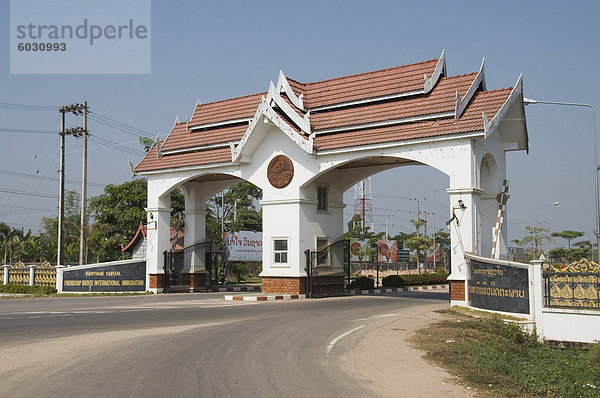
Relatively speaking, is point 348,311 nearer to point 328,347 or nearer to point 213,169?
point 328,347

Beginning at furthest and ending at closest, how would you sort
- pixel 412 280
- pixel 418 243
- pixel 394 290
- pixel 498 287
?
pixel 418 243 → pixel 412 280 → pixel 394 290 → pixel 498 287

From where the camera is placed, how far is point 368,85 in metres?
23.9

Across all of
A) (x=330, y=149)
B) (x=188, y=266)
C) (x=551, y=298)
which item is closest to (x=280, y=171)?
(x=330, y=149)

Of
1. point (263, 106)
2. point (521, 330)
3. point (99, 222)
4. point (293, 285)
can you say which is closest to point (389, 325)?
point (521, 330)

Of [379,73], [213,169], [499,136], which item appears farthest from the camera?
[213,169]

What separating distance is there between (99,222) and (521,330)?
3518 cm

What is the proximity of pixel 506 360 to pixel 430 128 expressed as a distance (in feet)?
38.0

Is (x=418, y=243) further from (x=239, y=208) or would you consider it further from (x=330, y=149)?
(x=330, y=149)

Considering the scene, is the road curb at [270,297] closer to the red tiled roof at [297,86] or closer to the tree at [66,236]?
the red tiled roof at [297,86]

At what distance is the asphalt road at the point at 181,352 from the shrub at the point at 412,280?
49.4ft

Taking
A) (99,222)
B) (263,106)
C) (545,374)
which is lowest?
(545,374)

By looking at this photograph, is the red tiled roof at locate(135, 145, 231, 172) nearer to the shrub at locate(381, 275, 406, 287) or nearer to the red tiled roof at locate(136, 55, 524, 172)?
the red tiled roof at locate(136, 55, 524, 172)

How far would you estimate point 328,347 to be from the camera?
10977 millimetres

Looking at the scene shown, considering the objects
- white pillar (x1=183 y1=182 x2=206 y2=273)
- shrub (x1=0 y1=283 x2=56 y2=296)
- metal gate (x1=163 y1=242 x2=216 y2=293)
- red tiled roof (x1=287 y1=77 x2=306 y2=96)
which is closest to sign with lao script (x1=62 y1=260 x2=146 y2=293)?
metal gate (x1=163 y1=242 x2=216 y2=293)
